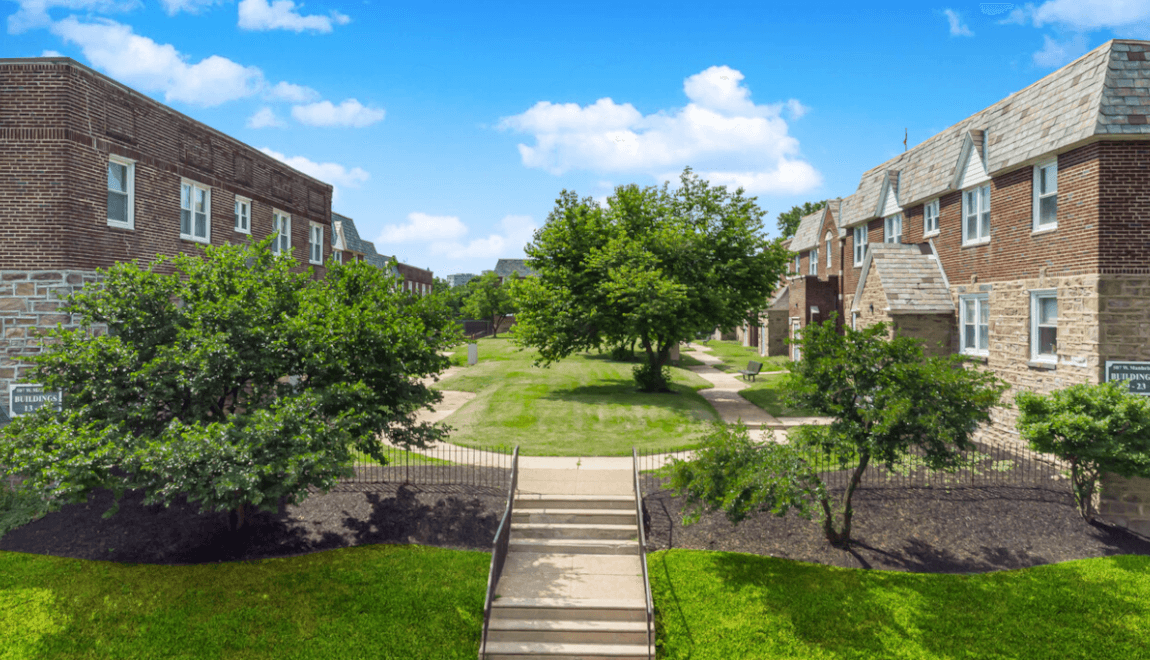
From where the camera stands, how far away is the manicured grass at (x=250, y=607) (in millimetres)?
10586

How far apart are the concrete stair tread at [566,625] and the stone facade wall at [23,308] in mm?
13263

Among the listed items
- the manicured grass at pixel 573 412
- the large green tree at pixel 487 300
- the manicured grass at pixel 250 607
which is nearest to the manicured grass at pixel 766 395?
the manicured grass at pixel 573 412

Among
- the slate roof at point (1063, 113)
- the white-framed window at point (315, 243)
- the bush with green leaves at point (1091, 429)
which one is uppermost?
the slate roof at point (1063, 113)

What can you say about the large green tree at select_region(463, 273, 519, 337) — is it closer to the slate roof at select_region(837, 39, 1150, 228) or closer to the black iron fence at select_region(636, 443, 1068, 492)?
the slate roof at select_region(837, 39, 1150, 228)

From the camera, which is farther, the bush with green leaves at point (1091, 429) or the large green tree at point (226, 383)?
the bush with green leaves at point (1091, 429)

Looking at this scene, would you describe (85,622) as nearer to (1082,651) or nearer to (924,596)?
(924,596)

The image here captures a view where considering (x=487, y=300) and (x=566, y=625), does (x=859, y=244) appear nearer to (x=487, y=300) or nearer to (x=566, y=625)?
(x=566, y=625)

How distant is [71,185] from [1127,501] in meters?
25.9

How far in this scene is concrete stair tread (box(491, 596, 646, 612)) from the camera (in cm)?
1104

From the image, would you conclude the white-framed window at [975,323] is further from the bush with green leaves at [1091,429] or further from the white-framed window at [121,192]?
the white-framed window at [121,192]

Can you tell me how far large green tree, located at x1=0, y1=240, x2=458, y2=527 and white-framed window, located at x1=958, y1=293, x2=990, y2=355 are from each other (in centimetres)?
1695

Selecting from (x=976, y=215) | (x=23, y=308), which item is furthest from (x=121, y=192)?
(x=976, y=215)

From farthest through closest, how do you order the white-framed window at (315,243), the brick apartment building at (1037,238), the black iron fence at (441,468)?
the white-framed window at (315,243)
the black iron fence at (441,468)
the brick apartment building at (1037,238)

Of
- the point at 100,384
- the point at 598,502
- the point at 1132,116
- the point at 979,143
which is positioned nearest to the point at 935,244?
the point at 979,143
